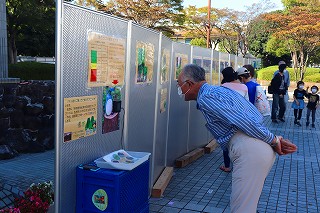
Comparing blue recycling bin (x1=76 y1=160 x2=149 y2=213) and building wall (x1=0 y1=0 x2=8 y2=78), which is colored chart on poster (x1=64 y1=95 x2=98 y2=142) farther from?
building wall (x1=0 y1=0 x2=8 y2=78)

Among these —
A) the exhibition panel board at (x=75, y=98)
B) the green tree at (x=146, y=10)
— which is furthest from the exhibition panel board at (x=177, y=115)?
the green tree at (x=146, y=10)

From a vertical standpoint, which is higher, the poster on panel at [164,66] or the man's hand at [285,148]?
the poster on panel at [164,66]

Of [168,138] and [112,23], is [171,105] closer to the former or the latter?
[168,138]

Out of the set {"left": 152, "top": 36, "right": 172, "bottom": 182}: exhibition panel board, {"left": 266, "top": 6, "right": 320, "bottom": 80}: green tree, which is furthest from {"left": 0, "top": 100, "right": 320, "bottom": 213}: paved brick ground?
{"left": 266, "top": 6, "right": 320, "bottom": 80}: green tree

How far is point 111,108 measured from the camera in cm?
363

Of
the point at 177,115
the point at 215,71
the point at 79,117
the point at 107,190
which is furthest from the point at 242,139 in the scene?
the point at 215,71

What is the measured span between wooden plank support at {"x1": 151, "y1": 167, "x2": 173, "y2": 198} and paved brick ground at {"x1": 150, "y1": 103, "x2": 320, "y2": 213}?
82 millimetres

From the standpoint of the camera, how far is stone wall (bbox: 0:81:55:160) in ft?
22.6

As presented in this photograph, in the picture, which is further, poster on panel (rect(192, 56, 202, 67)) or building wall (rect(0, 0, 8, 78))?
building wall (rect(0, 0, 8, 78))

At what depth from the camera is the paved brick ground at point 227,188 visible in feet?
15.5

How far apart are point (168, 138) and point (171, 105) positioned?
55 centimetres

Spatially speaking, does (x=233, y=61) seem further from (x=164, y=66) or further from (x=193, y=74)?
(x=193, y=74)

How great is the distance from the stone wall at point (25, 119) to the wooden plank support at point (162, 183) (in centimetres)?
288

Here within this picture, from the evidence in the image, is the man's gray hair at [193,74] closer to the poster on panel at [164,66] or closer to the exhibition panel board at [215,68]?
the poster on panel at [164,66]
